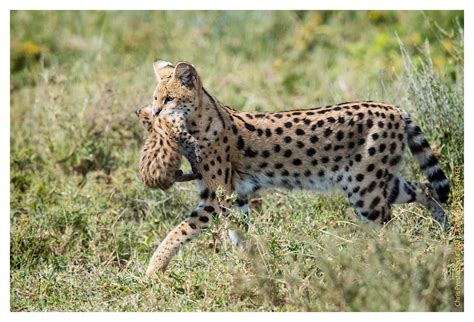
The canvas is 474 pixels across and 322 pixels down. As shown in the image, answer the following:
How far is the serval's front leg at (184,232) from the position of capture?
6.50m

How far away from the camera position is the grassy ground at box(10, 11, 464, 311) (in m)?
5.79

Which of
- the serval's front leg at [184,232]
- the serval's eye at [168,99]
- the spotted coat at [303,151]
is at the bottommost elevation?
the serval's front leg at [184,232]

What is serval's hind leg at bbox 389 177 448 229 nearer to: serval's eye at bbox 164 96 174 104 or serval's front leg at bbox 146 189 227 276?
serval's front leg at bbox 146 189 227 276

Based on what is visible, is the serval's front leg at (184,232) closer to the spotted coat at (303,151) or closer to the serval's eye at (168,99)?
the spotted coat at (303,151)

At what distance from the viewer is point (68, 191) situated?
7.80 m

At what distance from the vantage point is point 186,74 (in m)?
6.82

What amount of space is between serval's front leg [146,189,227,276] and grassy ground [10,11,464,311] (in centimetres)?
11

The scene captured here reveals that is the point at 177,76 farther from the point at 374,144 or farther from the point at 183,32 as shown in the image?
the point at 183,32

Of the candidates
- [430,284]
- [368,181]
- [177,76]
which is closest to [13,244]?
[177,76]

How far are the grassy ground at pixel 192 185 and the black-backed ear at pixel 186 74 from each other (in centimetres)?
108

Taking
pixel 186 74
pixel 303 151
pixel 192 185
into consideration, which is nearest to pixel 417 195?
pixel 303 151

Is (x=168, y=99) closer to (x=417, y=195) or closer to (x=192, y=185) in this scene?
(x=192, y=185)

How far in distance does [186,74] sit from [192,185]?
1161mm

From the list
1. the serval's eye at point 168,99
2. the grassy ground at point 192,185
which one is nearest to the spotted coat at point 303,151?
the serval's eye at point 168,99
